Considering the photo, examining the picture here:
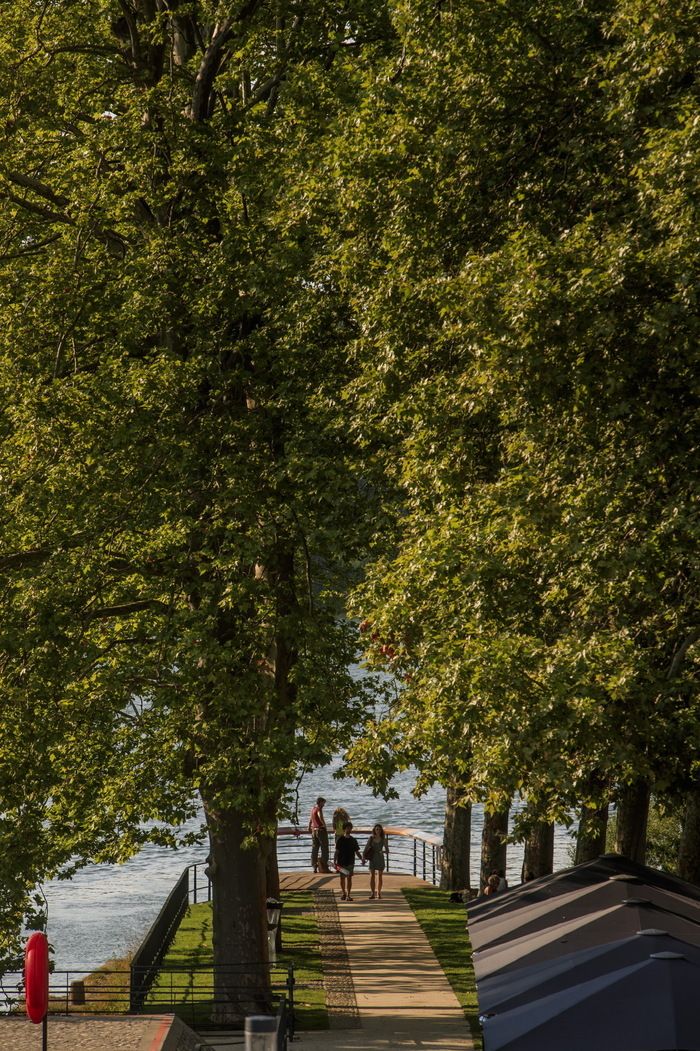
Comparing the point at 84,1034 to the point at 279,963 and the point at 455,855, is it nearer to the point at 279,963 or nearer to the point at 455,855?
the point at 279,963

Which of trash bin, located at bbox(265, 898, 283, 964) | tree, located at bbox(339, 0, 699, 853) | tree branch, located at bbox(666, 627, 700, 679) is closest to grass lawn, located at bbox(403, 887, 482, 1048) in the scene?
trash bin, located at bbox(265, 898, 283, 964)

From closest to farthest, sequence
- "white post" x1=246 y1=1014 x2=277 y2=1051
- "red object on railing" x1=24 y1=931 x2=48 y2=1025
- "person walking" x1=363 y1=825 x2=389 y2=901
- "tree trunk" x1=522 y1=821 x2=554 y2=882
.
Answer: "white post" x1=246 y1=1014 x2=277 y2=1051
"red object on railing" x1=24 y1=931 x2=48 y2=1025
"tree trunk" x1=522 y1=821 x2=554 y2=882
"person walking" x1=363 y1=825 x2=389 y2=901

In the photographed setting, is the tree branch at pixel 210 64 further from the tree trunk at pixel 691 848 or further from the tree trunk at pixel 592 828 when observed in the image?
the tree trunk at pixel 691 848

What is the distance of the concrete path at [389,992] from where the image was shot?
606 inches

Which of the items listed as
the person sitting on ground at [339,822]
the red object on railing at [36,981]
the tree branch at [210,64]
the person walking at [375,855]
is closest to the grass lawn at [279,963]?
the person walking at [375,855]

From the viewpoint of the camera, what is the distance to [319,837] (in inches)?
1148

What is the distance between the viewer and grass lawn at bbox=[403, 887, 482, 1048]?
57.5ft

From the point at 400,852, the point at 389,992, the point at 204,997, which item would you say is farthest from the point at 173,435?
the point at 400,852

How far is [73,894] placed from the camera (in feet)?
111

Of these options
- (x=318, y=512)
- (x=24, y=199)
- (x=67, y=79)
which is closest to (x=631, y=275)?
(x=318, y=512)

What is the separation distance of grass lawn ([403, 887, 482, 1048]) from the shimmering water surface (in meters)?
2.11

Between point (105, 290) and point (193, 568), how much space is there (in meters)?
3.44

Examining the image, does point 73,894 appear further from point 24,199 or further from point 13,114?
point 13,114

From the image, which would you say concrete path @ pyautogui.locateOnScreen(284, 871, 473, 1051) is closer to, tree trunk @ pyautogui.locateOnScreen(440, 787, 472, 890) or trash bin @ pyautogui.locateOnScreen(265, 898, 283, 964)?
trash bin @ pyautogui.locateOnScreen(265, 898, 283, 964)
